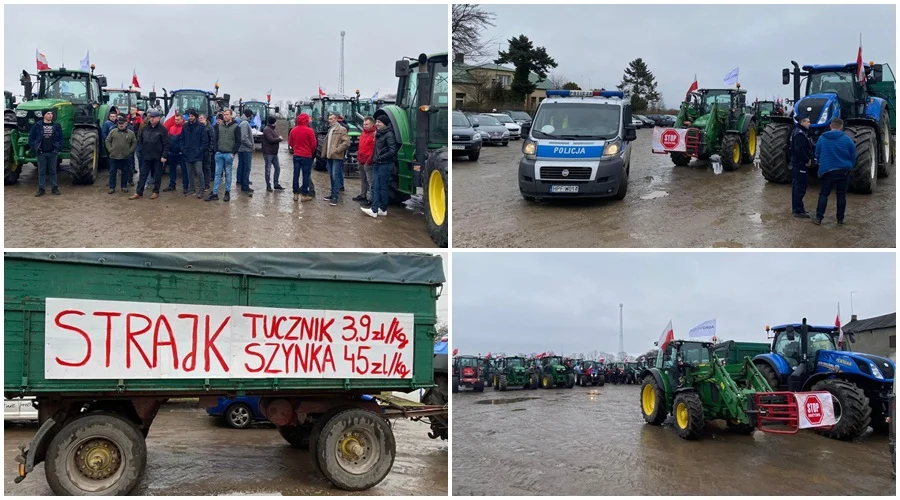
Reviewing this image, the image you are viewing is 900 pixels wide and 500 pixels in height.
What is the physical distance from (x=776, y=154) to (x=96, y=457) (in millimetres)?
11566

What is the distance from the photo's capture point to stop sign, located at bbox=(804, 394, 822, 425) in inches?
353

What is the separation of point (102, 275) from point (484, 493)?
4.23 metres

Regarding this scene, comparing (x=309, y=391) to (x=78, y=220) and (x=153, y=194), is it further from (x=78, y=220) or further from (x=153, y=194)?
(x=153, y=194)

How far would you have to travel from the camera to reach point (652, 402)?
1295 centimetres

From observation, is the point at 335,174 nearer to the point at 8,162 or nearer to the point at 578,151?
the point at 578,151

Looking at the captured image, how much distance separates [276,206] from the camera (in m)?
11.9

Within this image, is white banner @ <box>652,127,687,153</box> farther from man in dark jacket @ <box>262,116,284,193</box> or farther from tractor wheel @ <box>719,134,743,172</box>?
man in dark jacket @ <box>262,116,284,193</box>

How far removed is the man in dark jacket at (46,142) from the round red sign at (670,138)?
453 inches

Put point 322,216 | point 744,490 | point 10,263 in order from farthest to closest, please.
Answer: point 322,216 → point 744,490 → point 10,263

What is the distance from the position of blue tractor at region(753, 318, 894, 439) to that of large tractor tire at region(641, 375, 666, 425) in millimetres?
1680

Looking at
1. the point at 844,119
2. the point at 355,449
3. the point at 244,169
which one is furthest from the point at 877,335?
the point at 355,449

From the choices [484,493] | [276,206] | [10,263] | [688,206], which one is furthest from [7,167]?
[688,206]

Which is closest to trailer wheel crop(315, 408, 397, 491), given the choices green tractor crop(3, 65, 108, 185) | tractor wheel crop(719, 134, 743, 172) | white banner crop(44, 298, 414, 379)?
white banner crop(44, 298, 414, 379)

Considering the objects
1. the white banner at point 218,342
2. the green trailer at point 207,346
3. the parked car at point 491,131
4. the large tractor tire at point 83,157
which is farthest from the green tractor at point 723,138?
the large tractor tire at point 83,157
